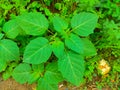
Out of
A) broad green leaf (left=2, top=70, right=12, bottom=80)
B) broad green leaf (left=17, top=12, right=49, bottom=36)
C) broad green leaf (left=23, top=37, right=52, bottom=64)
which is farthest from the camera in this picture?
broad green leaf (left=2, top=70, right=12, bottom=80)

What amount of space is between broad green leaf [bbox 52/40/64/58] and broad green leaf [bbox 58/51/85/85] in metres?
0.07

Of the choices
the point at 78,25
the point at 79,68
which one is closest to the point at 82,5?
the point at 78,25

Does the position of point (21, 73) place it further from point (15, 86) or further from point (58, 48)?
point (58, 48)

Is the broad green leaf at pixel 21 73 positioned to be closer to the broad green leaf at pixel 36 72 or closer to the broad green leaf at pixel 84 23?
the broad green leaf at pixel 36 72

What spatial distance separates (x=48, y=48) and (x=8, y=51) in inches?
14.3

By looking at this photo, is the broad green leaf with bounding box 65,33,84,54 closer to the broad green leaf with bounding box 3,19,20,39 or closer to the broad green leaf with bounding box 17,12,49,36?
the broad green leaf with bounding box 17,12,49,36

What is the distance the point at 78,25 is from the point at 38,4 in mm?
527

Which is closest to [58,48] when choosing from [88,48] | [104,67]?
[88,48]

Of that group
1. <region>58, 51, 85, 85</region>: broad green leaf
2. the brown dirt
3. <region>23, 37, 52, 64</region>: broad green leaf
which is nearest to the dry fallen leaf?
the brown dirt

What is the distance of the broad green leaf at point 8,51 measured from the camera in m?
2.48

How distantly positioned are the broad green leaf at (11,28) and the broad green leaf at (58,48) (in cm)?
41

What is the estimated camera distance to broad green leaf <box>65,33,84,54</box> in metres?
2.37

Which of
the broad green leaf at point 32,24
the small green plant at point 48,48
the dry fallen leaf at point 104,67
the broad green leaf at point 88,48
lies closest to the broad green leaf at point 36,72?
the small green plant at point 48,48

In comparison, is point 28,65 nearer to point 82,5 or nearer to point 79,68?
point 79,68
